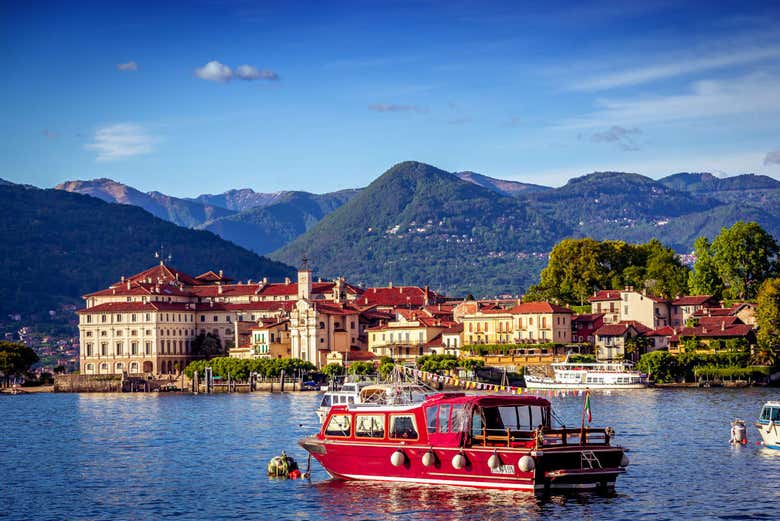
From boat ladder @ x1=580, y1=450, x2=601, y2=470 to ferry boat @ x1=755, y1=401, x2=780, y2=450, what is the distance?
62.0 feet

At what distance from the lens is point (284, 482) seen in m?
52.4

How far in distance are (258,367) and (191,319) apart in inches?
1276

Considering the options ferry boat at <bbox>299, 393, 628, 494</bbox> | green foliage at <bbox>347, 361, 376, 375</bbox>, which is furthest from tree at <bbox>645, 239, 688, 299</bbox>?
ferry boat at <bbox>299, 393, 628, 494</bbox>

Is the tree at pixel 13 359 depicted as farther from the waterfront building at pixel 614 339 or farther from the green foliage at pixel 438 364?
the waterfront building at pixel 614 339

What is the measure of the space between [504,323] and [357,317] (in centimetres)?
1834

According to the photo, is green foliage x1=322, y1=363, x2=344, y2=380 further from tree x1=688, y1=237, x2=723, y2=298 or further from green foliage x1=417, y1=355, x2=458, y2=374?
tree x1=688, y1=237, x2=723, y2=298

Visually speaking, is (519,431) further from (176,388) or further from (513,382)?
(176,388)

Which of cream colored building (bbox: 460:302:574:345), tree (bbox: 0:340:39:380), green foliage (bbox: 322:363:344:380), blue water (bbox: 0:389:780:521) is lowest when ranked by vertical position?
blue water (bbox: 0:389:780:521)

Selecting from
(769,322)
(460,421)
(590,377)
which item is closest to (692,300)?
(769,322)

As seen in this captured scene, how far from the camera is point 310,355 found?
14775 centimetres

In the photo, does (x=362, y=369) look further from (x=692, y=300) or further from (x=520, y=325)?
(x=692, y=300)

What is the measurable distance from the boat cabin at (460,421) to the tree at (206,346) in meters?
118

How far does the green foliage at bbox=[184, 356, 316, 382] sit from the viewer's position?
138 meters

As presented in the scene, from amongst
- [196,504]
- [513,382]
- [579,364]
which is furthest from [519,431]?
[513,382]
